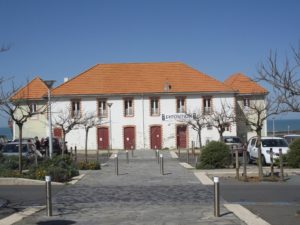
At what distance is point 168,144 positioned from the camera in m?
57.4

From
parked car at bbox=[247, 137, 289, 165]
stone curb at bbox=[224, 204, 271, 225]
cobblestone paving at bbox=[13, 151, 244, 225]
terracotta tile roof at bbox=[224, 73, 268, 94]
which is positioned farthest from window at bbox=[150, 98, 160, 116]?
stone curb at bbox=[224, 204, 271, 225]

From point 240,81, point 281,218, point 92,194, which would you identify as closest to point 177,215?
point 281,218

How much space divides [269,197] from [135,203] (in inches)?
153

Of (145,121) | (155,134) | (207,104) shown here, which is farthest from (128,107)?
Result: (207,104)

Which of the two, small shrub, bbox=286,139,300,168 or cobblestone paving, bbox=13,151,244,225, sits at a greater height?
small shrub, bbox=286,139,300,168

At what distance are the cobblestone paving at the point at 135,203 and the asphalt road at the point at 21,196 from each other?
0.50m

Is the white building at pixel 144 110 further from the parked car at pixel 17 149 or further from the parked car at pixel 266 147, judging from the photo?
the parked car at pixel 266 147

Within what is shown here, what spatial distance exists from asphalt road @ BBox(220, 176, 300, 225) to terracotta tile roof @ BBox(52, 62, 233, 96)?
1462 inches

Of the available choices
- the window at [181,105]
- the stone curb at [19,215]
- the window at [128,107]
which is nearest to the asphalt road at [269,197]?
the stone curb at [19,215]

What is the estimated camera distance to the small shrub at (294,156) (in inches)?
1025

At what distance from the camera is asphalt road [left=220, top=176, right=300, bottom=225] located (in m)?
11.8

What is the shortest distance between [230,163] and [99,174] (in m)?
6.54

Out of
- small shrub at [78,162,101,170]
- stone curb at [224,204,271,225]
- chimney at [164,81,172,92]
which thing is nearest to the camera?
stone curb at [224,204,271,225]

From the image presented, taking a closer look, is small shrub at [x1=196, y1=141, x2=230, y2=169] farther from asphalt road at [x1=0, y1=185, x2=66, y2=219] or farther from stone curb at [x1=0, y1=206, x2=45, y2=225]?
stone curb at [x1=0, y1=206, x2=45, y2=225]
